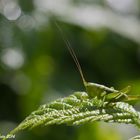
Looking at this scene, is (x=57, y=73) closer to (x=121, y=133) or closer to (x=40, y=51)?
(x=40, y=51)

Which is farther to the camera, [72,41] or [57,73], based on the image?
[72,41]

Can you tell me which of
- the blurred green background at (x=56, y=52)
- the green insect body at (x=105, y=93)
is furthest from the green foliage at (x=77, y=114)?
the blurred green background at (x=56, y=52)

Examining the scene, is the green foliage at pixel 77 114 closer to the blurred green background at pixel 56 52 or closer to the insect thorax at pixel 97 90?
the insect thorax at pixel 97 90

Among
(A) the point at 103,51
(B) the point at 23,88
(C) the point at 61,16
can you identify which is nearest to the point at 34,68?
(B) the point at 23,88

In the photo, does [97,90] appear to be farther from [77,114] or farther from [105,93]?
[77,114]

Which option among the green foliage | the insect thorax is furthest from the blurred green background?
the green foliage
